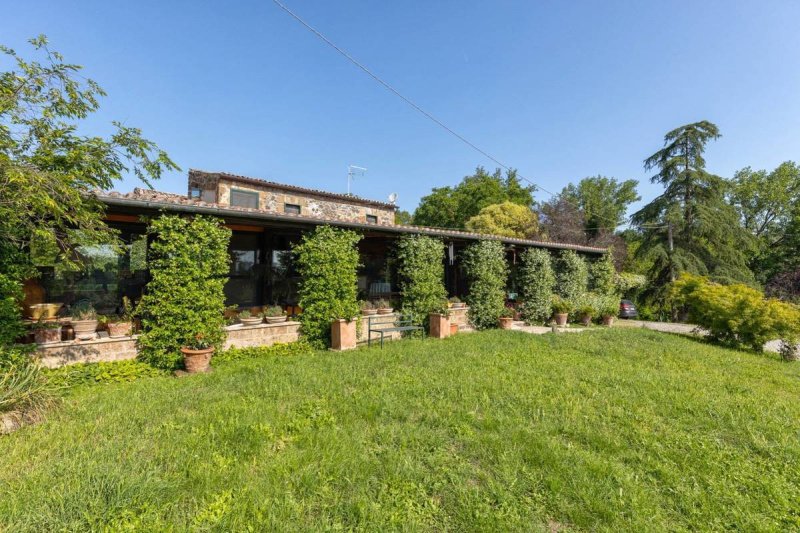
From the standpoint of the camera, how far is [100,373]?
16.0 feet

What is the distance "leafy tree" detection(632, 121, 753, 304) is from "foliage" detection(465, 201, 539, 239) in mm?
7067

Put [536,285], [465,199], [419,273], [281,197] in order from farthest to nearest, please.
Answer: [465,199] → [281,197] → [536,285] → [419,273]

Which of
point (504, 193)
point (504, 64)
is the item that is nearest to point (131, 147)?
point (504, 64)

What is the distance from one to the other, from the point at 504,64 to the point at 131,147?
10.3 meters

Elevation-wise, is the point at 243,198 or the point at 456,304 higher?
the point at 243,198

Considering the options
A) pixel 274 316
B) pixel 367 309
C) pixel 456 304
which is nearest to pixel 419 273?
pixel 367 309

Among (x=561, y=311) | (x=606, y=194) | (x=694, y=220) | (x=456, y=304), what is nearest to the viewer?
(x=456, y=304)

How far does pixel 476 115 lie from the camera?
11484mm

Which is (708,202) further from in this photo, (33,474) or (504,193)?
(33,474)

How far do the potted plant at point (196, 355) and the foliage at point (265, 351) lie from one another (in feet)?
1.22

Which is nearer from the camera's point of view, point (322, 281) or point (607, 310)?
point (322, 281)

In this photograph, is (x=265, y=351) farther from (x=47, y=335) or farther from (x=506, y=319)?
(x=506, y=319)

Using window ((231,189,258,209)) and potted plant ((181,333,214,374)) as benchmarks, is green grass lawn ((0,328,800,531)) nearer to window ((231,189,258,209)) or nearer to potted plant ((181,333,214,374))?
potted plant ((181,333,214,374))

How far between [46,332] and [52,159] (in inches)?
118
